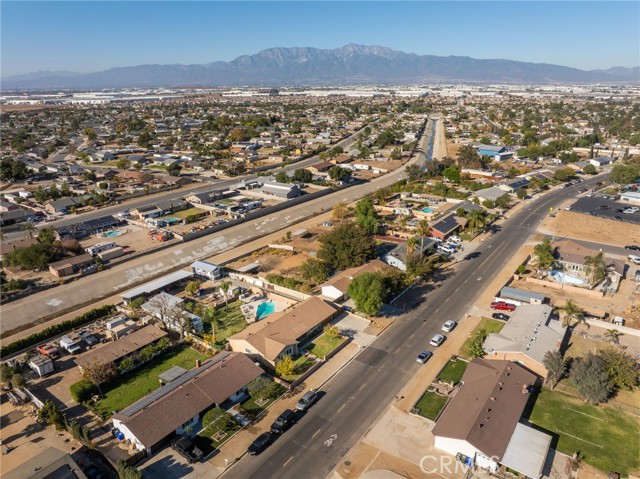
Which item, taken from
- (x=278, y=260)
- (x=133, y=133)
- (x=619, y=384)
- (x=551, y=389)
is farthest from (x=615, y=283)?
(x=133, y=133)

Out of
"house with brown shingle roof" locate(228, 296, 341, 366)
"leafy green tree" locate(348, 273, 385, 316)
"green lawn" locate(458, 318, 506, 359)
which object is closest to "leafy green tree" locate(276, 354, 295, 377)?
"house with brown shingle roof" locate(228, 296, 341, 366)

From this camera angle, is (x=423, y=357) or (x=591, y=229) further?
(x=591, y=229)

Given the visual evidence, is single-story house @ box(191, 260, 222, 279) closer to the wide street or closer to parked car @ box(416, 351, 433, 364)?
the wide street

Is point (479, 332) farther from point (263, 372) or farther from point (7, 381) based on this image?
point (7, 381)

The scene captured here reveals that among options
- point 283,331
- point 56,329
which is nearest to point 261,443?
point 283,331

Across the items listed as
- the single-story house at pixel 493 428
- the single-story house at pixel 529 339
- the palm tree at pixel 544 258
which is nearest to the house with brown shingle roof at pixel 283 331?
the single-story house at pixel 493 428

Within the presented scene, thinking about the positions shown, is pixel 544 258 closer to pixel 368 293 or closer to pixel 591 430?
pixel 368 293
